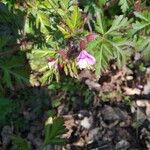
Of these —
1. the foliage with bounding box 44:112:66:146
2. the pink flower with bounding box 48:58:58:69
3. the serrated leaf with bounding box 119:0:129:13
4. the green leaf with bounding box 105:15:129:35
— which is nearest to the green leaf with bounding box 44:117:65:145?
the foliage with bounding box 44:112:66:146

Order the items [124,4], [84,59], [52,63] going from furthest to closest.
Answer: [124,4], [52,63], [84,59]

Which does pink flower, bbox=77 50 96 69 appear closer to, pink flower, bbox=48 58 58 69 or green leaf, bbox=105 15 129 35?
pink flower, bbox=48 58 58 69

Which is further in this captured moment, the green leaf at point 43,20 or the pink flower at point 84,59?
the green leaf at point 43,20

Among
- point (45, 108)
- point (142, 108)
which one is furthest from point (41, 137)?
point (142, 108)

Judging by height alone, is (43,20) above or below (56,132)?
above

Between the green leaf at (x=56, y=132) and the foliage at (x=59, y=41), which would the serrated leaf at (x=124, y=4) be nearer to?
the foliage at (x=59, y=41)

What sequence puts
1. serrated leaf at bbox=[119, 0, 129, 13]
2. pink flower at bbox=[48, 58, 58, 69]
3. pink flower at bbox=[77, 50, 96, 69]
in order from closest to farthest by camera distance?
pink flower at bbox=[77, 50, 96, 69] → pink flower at bbox=[48, 58, 58, 69] → serrated leaf at bbox=[119, 0, 129, 13]

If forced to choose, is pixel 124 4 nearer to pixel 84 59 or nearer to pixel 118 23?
pixel 118 23

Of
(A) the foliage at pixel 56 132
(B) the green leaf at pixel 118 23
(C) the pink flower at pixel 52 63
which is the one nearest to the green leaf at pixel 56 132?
(A) the foliage at pixel 56 132

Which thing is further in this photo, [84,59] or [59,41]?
[59,41]

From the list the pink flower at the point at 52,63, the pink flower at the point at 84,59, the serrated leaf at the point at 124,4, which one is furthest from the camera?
the serrated leaf at the point at 124,4

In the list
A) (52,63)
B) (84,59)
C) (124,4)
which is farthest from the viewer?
(124,4)

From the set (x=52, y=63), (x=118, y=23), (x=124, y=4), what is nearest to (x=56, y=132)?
(x=52, y=63)
